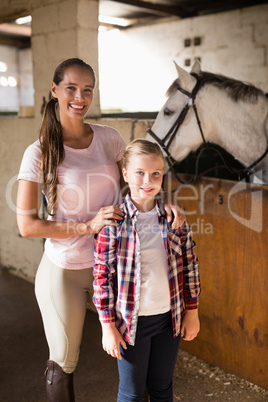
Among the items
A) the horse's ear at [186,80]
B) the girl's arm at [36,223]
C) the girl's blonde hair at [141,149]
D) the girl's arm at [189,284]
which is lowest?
the girl's arm at [189,284]

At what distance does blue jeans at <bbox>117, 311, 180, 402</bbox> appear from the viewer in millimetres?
1287

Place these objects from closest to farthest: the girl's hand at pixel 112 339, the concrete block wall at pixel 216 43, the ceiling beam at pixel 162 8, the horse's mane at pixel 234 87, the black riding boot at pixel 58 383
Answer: the girl's hand at pixel 112 339 < the black riding boot at pixel 58 383 < the horse's mane at pixel 234 87 < the ceiling beam at pixel 162 8 < the concrete block wall at pixel 216 43

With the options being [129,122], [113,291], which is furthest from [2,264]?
[113,291]

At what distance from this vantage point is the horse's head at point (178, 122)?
2230mm

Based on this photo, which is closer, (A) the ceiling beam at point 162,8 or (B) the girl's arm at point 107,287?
Answer: (B) the girl's arm at point 107,287

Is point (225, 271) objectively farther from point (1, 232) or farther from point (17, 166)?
point (1, 232)

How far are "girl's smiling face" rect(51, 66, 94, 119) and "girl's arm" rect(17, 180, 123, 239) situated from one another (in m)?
0.29

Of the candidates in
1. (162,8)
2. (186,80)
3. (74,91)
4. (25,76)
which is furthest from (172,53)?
(25,76)

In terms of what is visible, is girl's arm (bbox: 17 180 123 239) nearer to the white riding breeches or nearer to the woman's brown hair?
the woman's brown hair

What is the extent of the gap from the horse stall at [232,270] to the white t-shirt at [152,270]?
31.3 inches

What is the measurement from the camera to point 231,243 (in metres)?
2.09

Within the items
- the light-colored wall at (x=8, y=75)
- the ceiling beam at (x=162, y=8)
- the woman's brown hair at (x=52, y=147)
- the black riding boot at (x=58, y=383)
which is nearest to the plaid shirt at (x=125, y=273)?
the woman's brown hair at (x=52, y=147)

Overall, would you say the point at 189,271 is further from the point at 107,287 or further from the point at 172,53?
the point at 172,53

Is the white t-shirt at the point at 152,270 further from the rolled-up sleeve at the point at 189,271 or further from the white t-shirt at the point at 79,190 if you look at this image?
the white t-shirt at the point at 79,190
